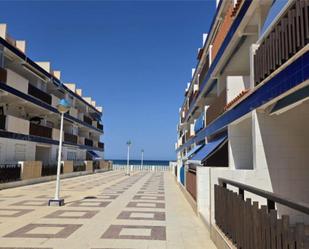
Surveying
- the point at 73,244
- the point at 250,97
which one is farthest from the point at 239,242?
the point at 250,97

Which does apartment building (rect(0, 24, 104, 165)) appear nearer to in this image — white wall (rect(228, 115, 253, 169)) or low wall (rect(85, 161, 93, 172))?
low wall (rect(85, 161, 93, 172))

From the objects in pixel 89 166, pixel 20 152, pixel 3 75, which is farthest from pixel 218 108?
pixel 89 166

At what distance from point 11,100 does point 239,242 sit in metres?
22.7

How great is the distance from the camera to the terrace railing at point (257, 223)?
3346mm

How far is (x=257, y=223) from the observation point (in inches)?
179

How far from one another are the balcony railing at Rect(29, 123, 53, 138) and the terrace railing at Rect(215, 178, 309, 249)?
22.0 meters

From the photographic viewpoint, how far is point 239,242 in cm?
548

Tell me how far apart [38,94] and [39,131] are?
10.4 feet

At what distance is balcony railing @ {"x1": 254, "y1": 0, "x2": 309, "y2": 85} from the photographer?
5914 mm

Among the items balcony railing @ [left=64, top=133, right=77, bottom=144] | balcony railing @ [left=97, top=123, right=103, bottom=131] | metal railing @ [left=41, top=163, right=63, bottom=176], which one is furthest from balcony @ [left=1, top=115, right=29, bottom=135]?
balcony railing @ [left=97, top=123, right=103, bottom=131]

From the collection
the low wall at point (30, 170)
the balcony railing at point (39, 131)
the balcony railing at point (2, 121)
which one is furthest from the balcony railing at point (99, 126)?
the balcony railing at point (2, 121)

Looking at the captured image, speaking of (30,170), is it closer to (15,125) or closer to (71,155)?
(15,125)

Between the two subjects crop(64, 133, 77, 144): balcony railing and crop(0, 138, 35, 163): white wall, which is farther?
crop(64, 133, 77, 144): balcony railing

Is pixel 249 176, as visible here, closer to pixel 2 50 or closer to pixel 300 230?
pixel 300 230
